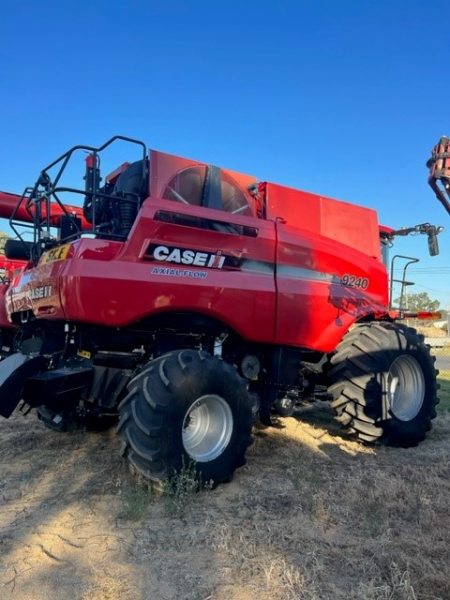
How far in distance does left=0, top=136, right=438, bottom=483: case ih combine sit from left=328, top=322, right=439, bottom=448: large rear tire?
0.05ft

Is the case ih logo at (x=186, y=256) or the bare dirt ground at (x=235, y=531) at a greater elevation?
the case ih logo at (x=186, y=256)

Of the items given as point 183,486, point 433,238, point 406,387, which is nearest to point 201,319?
point 183,486

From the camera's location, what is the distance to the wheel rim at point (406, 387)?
20.8ft

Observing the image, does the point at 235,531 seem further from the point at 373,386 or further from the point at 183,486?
the point at 373,386

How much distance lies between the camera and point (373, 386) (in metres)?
5.83

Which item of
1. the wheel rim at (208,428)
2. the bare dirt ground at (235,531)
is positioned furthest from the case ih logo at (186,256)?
the bare dirt ground at (235,531)

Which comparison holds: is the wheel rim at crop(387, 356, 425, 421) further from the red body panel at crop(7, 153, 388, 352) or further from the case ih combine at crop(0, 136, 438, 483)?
the red body panel at crop(7, 153, 388, 352)

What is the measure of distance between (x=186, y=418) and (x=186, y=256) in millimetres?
1432

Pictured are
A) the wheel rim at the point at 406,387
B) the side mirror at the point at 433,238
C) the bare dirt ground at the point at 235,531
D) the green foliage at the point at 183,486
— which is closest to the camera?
the bare dirt ground at the point at 235,531

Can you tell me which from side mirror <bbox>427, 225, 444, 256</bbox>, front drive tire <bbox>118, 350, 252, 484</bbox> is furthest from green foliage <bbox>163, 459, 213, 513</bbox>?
side mirror <bbox>427, 225, 444, 256</bbox>

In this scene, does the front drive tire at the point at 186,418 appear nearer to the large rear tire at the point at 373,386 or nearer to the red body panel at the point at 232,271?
the red body panel at the point at 232,271

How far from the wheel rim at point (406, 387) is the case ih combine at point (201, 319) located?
1cm

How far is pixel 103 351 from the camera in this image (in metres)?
4.86

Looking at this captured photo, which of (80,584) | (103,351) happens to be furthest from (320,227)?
(80,584)
